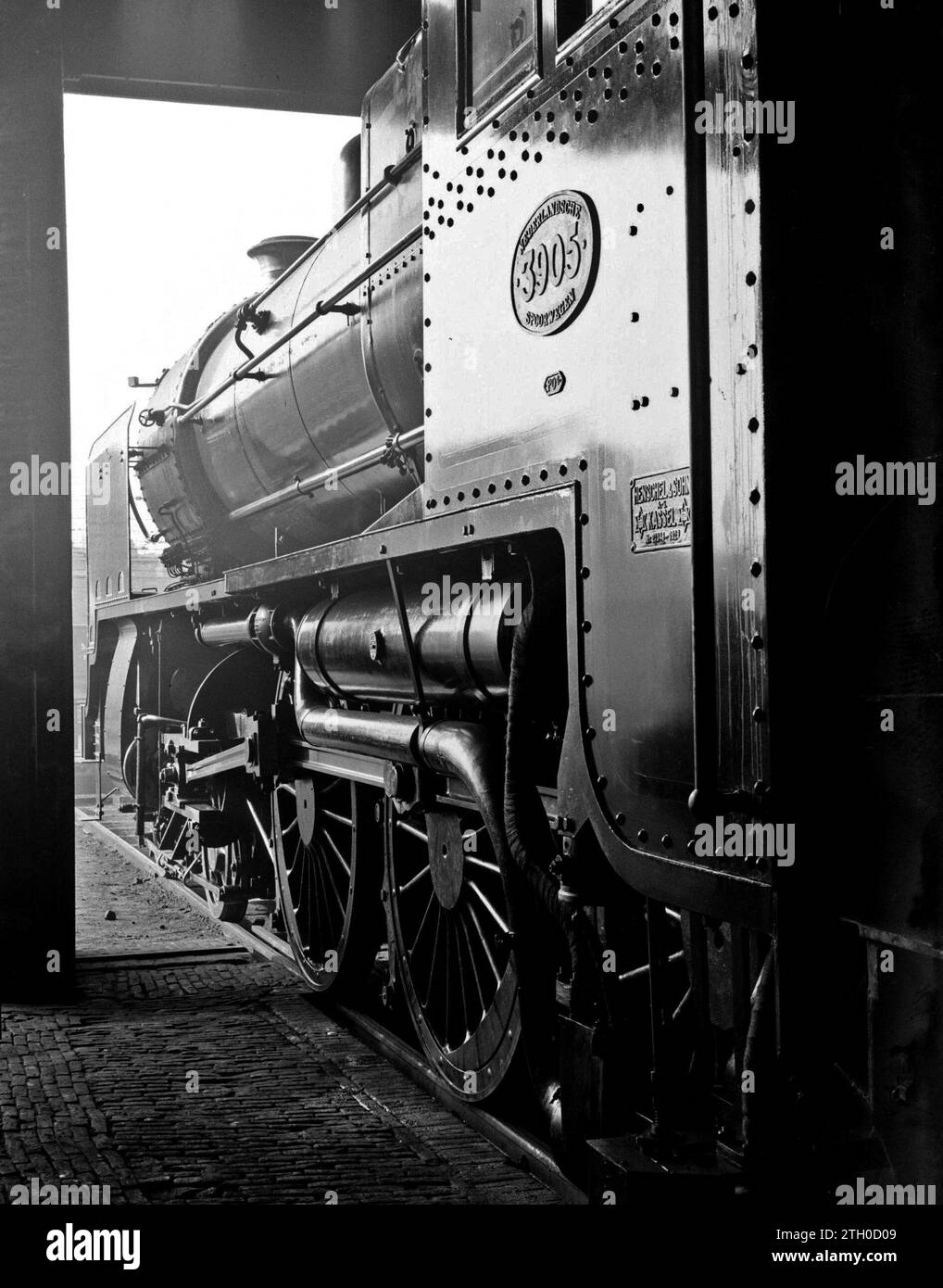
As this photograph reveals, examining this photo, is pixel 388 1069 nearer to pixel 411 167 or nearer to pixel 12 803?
pixel 12 803

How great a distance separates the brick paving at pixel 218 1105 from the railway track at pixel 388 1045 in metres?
0.04

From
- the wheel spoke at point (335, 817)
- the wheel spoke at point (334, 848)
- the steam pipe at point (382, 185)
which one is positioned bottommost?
the wheel spoke at point (334, 848)

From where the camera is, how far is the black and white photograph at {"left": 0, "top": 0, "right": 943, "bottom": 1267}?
219cm

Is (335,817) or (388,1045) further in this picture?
(335,817)

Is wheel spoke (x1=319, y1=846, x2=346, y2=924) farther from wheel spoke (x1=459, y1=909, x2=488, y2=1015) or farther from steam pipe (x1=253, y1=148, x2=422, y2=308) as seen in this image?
steam pipe (x1=253, y1=148, x2=422, y2=308)

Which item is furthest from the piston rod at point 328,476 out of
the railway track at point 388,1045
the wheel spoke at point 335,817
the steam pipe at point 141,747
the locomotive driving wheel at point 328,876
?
the steam pipe at point 141,747

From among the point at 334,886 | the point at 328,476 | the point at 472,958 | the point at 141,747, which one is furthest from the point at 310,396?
the point at 141,747

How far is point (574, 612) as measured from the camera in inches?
109

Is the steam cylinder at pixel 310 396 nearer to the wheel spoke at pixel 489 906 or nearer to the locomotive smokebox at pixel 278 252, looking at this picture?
the locomotive smokebox at pixel 278 252

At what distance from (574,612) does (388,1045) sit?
248cm

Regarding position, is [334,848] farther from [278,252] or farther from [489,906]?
[278,252]

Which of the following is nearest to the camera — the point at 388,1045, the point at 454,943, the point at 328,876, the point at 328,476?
the point at 454,943

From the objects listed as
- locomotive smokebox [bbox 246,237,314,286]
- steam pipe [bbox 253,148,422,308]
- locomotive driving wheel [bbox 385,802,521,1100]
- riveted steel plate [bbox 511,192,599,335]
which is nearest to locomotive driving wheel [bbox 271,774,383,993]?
locomotive driving wheel [bbox 385,802,521,1100]

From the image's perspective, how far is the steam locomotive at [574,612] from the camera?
87.7 inches
